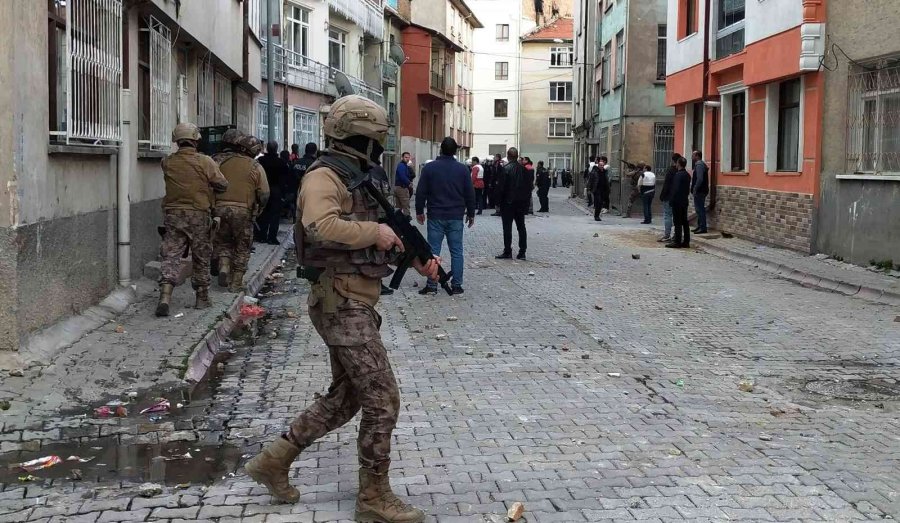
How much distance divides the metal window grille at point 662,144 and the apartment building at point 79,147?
62.7 feet

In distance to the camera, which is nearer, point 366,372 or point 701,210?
point 366,372

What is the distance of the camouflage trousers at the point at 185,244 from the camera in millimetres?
9570

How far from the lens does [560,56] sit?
242ft

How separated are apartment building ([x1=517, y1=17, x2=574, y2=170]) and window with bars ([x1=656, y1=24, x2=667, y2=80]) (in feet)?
140

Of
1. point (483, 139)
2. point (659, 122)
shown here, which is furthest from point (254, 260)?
point (483, 139)

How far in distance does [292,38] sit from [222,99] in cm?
1170

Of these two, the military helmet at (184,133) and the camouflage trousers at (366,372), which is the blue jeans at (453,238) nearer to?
the military helmet at (184,133)

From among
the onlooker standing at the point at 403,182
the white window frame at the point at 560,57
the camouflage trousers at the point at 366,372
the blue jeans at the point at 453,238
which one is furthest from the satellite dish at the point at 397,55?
the camouflage trousers at the point at 366,372

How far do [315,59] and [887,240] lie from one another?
78.5ft

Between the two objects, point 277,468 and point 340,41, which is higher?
point 340,41

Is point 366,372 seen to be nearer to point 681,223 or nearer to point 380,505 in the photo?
point 380,505

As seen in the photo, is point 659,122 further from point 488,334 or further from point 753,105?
point 488,334

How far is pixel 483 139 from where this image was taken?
249 feet

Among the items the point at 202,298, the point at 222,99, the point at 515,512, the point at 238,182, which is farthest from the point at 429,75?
the point at 515,512
